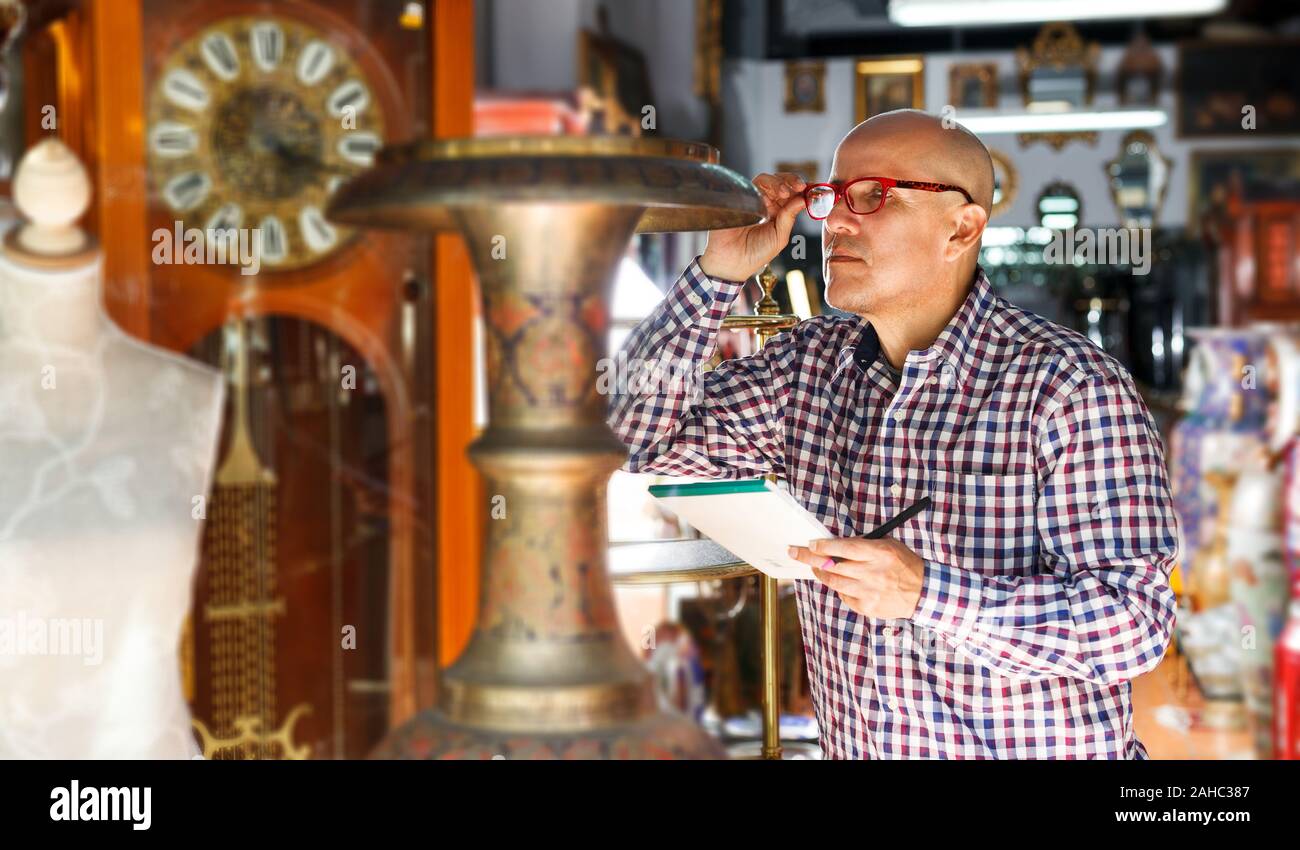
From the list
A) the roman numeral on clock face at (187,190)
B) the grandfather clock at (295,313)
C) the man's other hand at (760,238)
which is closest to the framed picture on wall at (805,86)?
the grandfather clock at (295,313)

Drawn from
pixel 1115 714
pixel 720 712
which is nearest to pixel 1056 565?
pixel 1115 714

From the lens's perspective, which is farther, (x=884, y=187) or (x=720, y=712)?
(x=720, y=712)

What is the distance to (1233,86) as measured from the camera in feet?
28.7

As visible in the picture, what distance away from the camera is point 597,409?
2.13 feet

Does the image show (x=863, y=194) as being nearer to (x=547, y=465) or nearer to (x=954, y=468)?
(x=954, y=468)

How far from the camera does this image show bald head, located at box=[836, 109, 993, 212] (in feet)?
4.91

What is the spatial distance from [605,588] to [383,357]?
108 inches

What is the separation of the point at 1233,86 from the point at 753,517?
348 inches

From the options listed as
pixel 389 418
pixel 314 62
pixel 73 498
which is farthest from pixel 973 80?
pixel 73 498

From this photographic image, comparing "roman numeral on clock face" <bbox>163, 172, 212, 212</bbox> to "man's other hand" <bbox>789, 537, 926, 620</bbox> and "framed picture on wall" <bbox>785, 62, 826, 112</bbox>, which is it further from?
"framed picture on wall" <bbox>785, 62, 826, 112</bbox>

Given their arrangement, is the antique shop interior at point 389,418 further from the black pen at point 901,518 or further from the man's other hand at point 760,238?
the black pen at point 901,518

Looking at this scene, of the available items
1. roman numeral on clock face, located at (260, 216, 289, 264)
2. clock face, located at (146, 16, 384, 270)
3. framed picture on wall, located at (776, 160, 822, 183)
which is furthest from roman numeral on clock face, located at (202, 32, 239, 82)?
framed picture on wall, located at (776, 160, 822, 183)
